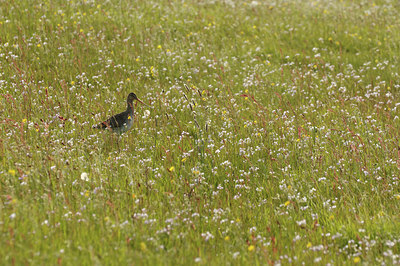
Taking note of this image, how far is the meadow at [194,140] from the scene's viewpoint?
463 centimetres

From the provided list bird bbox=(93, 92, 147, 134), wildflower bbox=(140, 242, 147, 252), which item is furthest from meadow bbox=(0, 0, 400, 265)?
bird bbox=(93, 92, 147, 134)

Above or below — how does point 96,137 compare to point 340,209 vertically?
above

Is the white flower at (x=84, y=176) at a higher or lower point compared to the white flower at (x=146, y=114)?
lower

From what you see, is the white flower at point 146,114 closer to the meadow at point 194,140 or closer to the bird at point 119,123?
the meadow at point 194,140

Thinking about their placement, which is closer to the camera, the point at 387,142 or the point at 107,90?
the point at 387,142

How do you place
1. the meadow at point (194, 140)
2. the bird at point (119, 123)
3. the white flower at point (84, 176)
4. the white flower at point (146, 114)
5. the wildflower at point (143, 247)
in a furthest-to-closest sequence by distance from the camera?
the white flower at point (146, 114) → the bird at point (119, 123) → the white flower at point (84, 176) → the meadow at point (194, 140) → the wildflower at point (143, 247)

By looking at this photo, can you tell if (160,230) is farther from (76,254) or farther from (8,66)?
(8,66)

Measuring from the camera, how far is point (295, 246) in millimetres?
4742

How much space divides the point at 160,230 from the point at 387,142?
3978mm

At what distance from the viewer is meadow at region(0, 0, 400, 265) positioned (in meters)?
4.63

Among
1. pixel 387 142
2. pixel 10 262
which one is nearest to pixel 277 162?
pixel 387 142

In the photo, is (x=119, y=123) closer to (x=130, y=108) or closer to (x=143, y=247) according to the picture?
(x=130, y=108)

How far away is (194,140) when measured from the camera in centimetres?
728

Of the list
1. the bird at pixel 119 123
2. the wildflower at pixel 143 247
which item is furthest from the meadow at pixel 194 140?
the bird at pixel 119 123
